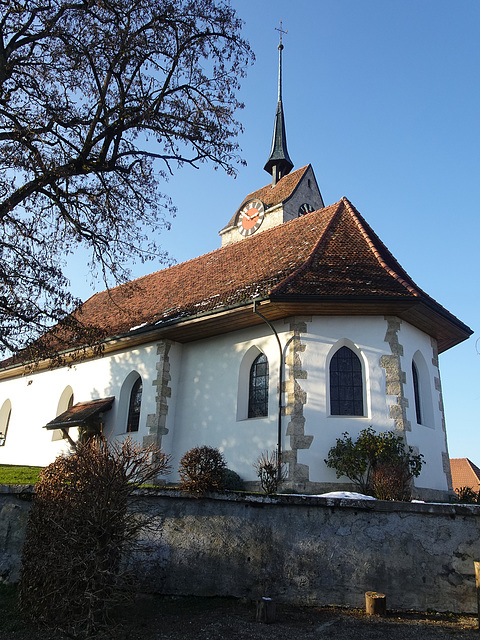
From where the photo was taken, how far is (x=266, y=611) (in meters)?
6.21

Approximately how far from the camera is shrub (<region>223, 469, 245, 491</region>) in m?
11.3

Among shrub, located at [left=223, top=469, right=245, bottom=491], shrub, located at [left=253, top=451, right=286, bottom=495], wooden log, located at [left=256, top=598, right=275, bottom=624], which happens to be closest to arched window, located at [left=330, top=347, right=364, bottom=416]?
shrub, located at [left=253, top=451, right=286, bottom=495]

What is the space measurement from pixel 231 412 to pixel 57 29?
343 inches

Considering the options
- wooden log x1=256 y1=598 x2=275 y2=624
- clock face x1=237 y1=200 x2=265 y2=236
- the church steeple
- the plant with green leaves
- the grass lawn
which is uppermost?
the church steeple

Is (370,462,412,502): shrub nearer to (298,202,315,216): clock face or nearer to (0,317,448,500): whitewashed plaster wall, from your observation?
(0,317,448,500): whitewashed plaster wall

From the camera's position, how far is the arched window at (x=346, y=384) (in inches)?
451

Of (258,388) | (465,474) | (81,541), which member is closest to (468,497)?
(258,388)

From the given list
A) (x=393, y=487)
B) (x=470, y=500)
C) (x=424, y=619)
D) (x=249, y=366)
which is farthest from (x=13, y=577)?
(x=470, y=500)

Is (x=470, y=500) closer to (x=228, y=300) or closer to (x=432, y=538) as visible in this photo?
(x=432, y=538)

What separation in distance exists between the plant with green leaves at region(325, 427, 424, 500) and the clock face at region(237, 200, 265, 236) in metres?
20.5

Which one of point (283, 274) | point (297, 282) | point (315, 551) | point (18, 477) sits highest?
point (283, 274)

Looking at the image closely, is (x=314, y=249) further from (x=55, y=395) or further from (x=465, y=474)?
(x=465, y=474)

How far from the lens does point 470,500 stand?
12.1 m

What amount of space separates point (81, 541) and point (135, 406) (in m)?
9.42
